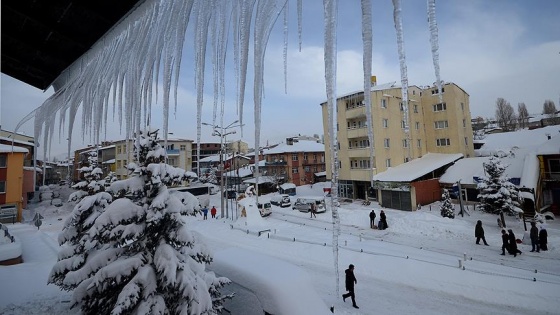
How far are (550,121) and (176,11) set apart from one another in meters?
75.9

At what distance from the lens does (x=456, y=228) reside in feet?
57.4

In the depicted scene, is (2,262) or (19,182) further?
(19,182)

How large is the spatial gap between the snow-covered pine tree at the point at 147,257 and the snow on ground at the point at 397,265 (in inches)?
63.0

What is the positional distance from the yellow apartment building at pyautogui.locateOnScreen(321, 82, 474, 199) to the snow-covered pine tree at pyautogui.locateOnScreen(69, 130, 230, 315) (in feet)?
74.0

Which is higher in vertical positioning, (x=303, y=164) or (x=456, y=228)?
(x=303, y=164)

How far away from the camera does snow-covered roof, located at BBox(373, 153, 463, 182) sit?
81.7 ft

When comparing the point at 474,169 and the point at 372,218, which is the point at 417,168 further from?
the point at 372,218

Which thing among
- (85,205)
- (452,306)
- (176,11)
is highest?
(176,11)

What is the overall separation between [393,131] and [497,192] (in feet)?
39.6

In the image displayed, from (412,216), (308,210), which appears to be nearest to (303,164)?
(308,210)

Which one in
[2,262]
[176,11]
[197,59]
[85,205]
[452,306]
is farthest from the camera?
[2,262]

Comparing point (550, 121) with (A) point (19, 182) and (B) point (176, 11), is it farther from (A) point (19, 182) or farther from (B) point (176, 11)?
(A) point (19, 182)

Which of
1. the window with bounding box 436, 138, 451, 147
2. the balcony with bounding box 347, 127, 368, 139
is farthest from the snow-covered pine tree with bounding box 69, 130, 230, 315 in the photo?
the window with bounding box 436, 138, 451, 147

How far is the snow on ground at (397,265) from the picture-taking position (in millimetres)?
8406
